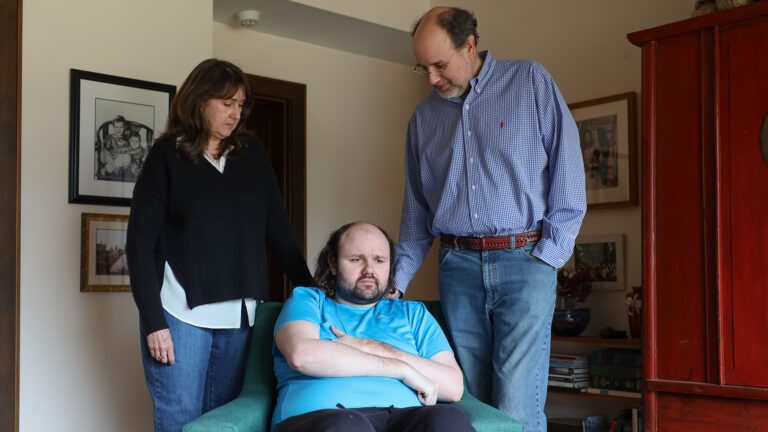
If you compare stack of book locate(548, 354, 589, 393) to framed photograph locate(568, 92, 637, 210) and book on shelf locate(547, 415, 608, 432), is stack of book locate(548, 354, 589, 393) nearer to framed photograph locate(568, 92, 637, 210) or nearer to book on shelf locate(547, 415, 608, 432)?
book on shelf locate(547, 415, 608, 432)

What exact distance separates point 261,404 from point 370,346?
0.34 metres

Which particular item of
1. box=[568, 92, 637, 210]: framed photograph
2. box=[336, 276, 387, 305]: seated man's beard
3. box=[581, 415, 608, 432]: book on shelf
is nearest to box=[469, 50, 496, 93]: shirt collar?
box=[336, 276, 387, 305]: seated man's beard

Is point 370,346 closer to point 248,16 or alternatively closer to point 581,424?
point 581,424

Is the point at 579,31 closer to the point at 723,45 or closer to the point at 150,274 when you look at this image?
the point at 723,45

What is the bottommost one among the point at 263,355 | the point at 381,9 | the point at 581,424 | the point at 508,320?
the point at 581,424

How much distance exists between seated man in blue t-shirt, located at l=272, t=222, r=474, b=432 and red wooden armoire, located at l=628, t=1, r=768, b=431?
1.13m

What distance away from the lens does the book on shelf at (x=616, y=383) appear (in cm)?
389

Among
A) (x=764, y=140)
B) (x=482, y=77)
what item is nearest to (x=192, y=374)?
(x=482, y=77)

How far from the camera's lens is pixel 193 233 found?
2.38 metres

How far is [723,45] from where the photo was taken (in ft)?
9.79

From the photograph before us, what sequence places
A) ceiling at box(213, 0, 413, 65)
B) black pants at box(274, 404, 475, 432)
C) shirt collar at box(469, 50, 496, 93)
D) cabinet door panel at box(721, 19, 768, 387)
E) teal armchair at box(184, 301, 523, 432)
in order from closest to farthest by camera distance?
1. black pants at box(274, 404, 475, 432)
2. teal armchair at box(184, 301, 523, 432)
3. shirt collar at box(469, 50, 496, 93)
4. cabinet door panel at box(721, 19, 768, 387)
5. ceiling at box(213, 0, 413, 65)

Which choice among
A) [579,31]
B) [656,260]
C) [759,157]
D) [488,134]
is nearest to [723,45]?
[759,157]

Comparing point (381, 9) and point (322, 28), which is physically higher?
point (381, 9)

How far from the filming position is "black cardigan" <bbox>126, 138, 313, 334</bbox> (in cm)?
230
